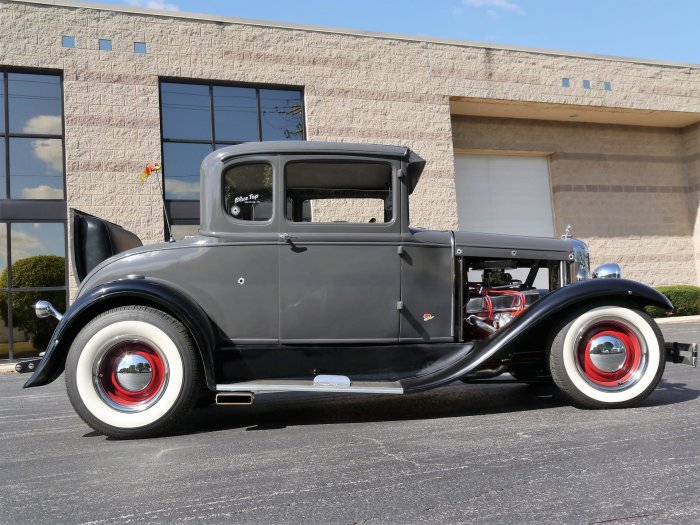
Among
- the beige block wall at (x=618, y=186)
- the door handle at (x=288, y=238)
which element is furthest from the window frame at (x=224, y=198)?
the beige block wall at (x=618, y=186)

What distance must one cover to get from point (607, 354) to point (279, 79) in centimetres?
1083

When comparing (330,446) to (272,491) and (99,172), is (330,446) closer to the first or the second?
(272,491)

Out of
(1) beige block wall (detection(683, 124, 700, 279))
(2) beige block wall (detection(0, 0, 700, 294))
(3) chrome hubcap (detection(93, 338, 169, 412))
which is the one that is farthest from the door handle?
(1) beige block wall (detection(683, 124, 700, 279))

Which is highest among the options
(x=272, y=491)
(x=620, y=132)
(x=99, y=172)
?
(x=620, y=132)

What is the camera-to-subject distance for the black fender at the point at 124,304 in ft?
12.0

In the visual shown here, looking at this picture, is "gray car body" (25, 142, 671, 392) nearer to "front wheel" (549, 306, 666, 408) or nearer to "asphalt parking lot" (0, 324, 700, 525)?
"front wheel" (549, 306, 666, 408)

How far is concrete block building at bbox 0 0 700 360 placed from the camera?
11.6 m

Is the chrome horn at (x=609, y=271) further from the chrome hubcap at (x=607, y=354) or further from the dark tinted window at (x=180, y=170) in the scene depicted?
the dark tinted window at (x=180, y=170)

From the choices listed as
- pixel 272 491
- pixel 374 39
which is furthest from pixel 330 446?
pixel 374 39

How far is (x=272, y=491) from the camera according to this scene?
8.27 ft

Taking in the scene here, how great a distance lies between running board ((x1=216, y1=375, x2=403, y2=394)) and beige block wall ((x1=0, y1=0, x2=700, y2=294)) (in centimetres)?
891

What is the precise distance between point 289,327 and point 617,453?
208cm

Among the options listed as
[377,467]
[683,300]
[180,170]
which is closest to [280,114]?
[180,170]

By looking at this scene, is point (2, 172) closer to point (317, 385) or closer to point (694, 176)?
point (317, 385)
